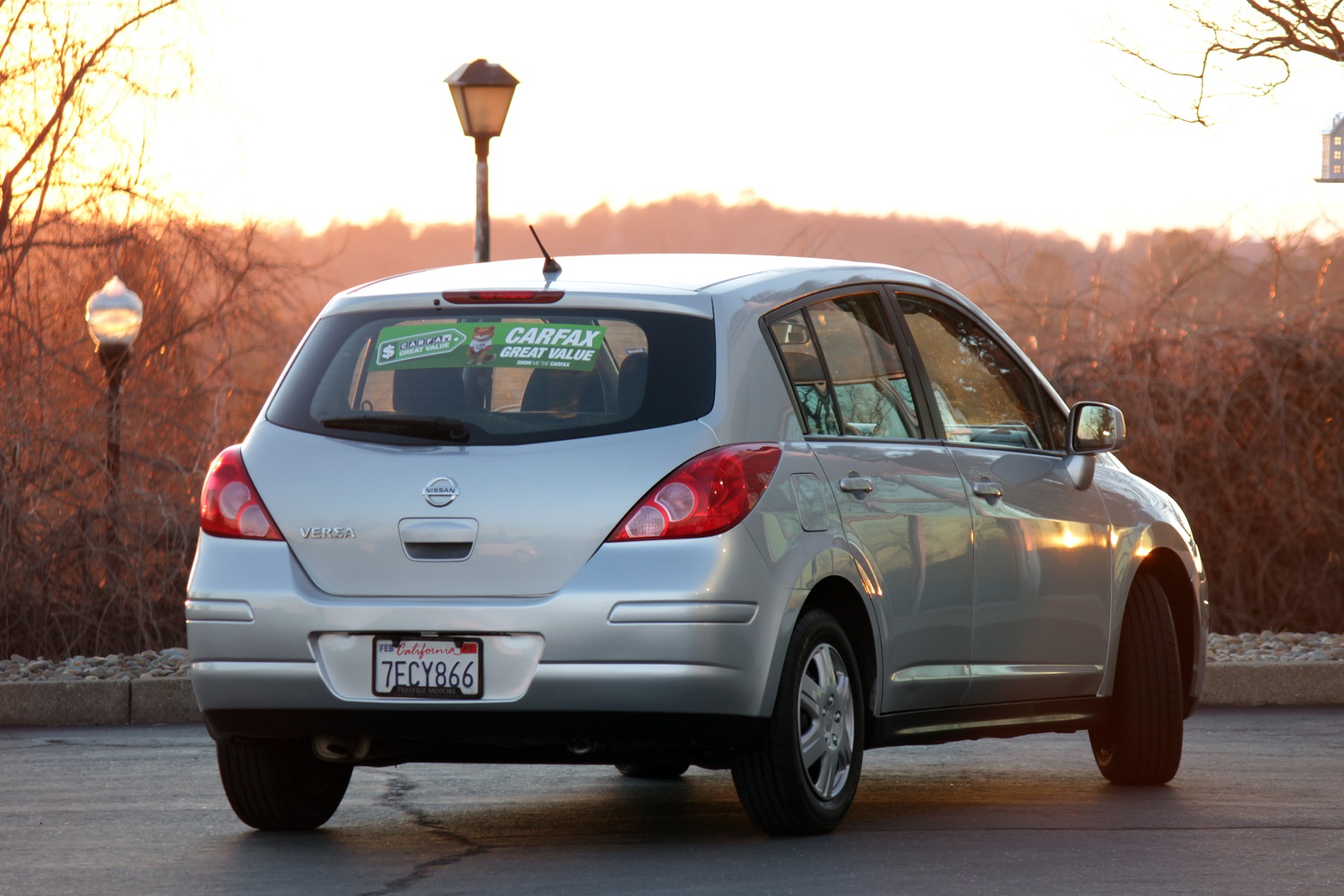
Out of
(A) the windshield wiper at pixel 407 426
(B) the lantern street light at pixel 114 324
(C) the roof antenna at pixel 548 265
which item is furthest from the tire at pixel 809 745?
(B) the lantern street light at pixel 114 324

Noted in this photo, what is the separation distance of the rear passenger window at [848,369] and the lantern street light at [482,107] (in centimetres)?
845

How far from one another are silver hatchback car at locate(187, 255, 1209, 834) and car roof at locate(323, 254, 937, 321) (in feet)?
0.06

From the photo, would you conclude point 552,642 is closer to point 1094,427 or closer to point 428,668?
point 428,668

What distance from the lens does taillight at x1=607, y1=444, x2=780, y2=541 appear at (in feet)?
19.1

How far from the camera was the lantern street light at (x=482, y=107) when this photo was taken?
49.9 ft

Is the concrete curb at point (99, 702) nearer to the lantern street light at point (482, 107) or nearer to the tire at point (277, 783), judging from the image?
the tire at point (277, 783)

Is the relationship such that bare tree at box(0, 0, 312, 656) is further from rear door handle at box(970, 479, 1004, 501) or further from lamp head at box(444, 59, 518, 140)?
rear door handle at box(970, 479, 1004, 501)

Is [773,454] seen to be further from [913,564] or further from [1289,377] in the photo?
[1289,377]

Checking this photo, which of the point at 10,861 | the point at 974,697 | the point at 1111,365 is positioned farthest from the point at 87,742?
the point at 1111,365

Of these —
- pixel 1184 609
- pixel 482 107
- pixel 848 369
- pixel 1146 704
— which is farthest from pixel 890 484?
pixel 482 107

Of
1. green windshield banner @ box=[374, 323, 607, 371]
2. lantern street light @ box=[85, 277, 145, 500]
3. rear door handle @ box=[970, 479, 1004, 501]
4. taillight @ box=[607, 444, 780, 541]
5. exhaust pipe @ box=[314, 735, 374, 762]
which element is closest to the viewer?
taillight @ box=[607, 444, 780, 541]

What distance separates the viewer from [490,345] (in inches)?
244

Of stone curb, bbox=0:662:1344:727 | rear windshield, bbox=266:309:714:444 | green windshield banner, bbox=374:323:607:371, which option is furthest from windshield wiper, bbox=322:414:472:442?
stone curb, bbox=0:662:1344:727

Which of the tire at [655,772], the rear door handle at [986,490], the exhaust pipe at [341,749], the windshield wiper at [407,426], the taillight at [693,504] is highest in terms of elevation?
the windshield wiper at [407,426]
